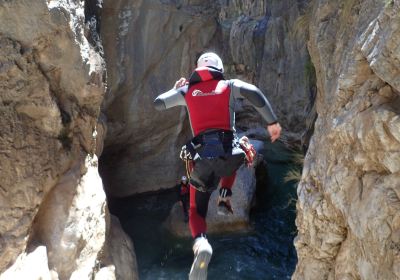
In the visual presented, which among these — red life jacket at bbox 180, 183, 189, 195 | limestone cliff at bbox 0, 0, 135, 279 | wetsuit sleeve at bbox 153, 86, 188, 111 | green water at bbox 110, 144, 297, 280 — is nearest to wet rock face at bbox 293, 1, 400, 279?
wetsuit sleeve at bbox 153, 86, 188, 111

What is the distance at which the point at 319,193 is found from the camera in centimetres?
506

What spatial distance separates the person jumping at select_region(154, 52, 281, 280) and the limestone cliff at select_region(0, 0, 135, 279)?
252cm

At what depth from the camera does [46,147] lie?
6281 millimetres

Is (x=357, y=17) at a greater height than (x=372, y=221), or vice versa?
(x=357, y=17)

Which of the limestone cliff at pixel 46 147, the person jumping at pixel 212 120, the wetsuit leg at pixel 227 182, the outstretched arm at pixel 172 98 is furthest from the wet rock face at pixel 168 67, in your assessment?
the wetsuit leg at pixel 227 182

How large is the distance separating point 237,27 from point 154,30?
167 inches

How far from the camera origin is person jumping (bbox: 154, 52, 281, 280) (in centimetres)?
420

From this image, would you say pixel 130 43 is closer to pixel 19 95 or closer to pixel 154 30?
pixel 154 30

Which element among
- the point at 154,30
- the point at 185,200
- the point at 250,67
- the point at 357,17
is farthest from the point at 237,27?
the point at 357,17

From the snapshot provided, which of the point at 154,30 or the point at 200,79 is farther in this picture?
the point at 154,30

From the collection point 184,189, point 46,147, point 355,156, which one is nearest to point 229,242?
point 184,189

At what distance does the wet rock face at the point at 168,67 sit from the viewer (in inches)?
451

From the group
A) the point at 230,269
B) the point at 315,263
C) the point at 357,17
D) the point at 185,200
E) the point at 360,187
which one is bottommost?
the point at 230,269

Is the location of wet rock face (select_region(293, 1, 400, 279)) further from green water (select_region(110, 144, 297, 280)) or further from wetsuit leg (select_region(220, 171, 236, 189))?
green water (select_region(110, 144, 297, 280))
